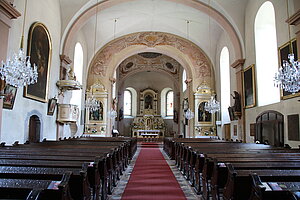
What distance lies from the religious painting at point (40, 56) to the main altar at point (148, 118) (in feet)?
45.9

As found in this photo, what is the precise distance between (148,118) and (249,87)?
14.9 metres

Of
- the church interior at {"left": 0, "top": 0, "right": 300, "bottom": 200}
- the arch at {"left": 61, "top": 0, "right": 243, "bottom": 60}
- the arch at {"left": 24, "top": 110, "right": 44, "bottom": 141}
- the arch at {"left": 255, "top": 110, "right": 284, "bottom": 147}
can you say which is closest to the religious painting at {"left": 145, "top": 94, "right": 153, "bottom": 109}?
the church interior at {"left": 0, "top": 0, "right": 300, "bottom": 200}

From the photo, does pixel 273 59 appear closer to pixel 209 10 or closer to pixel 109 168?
pixel 209 10

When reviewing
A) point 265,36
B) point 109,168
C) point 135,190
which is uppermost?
point 265,36

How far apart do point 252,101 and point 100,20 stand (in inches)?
362

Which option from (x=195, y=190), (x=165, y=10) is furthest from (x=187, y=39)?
(x=195, y=190)

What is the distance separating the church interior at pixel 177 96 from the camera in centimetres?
325

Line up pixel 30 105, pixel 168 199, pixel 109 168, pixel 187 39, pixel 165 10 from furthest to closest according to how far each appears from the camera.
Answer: pixel 187 39 → pixel 165 10 → pixel 30 105 → pixel 109 168 → pixel 168 199

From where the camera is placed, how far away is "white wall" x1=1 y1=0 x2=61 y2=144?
284 inches

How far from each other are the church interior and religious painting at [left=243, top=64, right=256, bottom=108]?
51mm

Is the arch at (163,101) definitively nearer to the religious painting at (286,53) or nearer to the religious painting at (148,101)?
the religious painting at (148,101)

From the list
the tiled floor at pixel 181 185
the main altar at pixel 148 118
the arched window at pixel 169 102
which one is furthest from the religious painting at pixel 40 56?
the arched window at pixel 169 102

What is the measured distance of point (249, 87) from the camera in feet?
35.2

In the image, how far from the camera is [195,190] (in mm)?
4770
